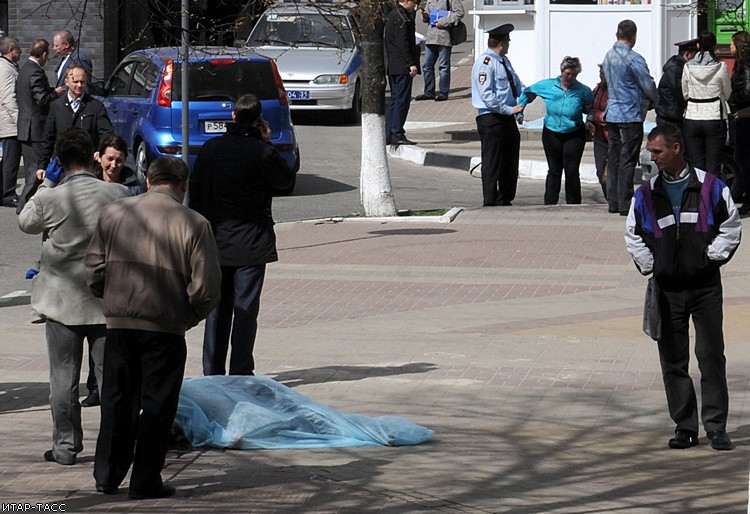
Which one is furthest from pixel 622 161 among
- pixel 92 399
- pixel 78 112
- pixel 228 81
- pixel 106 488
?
pixel 106 488

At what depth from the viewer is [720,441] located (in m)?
7.55

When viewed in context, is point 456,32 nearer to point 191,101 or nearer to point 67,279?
point 191,101

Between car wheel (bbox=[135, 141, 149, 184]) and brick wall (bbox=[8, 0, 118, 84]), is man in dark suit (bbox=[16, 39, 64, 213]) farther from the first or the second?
brick wall (bbox=[8, 0, 118, 84])

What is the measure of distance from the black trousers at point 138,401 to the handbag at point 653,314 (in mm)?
2564

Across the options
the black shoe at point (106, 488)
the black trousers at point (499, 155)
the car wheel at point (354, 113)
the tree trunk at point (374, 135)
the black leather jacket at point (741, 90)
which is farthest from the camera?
the car wheel at point (354, 113)

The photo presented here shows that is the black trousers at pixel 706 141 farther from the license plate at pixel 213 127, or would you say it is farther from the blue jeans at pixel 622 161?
the license plate at pixel 213 127

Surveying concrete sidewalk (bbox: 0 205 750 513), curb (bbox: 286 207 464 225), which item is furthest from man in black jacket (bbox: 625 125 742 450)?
curb (bbox: 286 207 464 225)

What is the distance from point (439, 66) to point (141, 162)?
10.4m

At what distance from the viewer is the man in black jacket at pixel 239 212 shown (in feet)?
27.6

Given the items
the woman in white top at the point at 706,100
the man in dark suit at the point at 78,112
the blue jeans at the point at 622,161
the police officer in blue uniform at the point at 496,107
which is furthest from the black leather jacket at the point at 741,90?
the man in dark suit at the point at 78,112

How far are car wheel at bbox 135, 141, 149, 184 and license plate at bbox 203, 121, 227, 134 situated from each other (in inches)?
31.1

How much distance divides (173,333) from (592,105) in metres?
10.7

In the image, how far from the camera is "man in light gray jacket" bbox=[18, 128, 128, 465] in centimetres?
702

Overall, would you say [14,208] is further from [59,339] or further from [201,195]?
[59,339]
